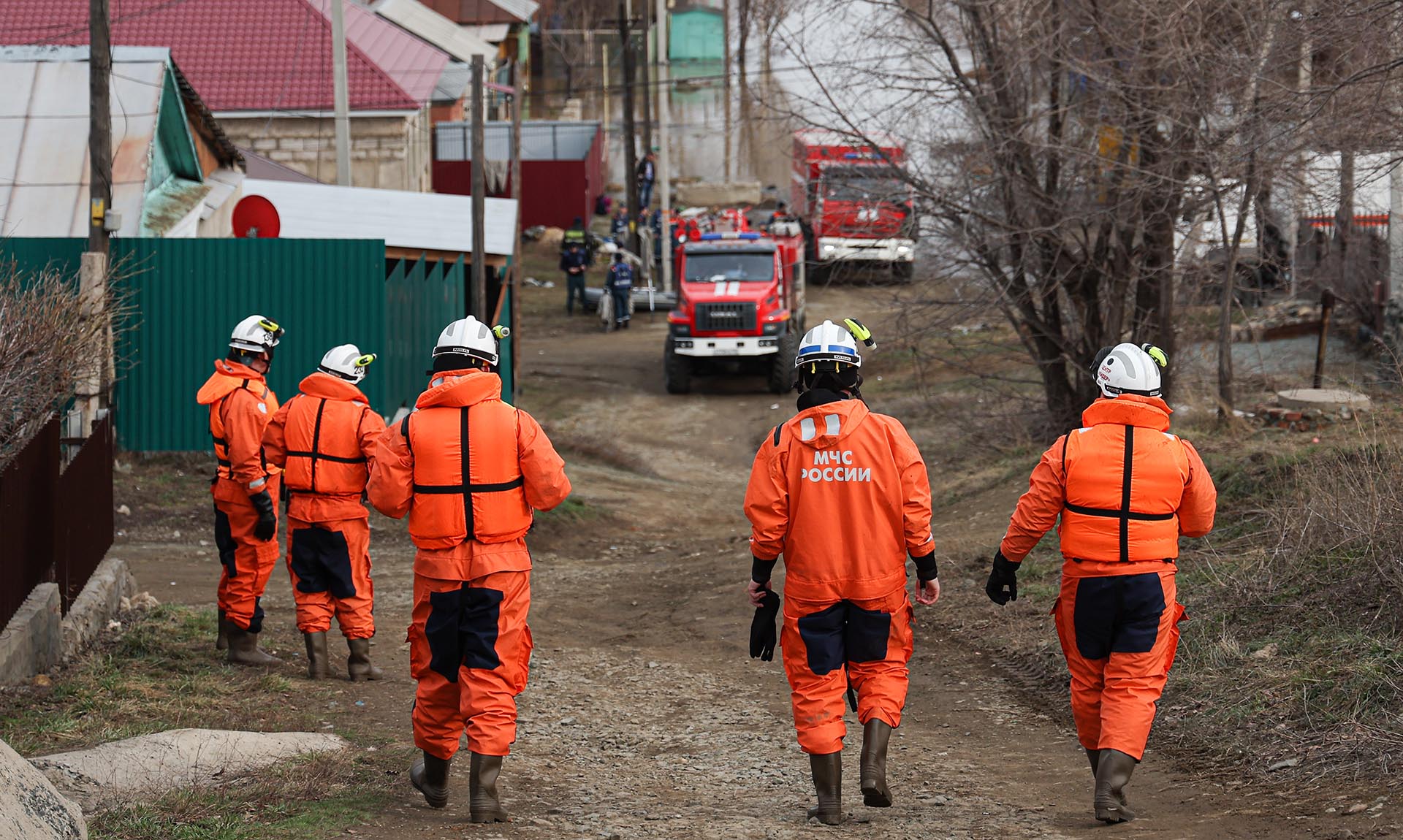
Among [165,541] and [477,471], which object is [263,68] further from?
[477,471]

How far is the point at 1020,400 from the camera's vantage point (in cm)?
1695

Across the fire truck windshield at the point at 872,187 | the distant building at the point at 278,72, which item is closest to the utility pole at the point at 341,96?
the distant building at the point at 278,72

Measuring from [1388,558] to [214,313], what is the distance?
39.5 ft

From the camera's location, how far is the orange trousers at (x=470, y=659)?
5.56 metres

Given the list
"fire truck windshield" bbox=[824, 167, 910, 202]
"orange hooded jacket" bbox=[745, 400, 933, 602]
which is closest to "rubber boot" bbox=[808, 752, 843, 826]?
"orange hooded jacket" bbox=[745, 400, 933, 602]

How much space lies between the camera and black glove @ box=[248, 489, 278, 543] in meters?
8.15

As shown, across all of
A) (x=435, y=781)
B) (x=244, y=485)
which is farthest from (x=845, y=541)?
(x=244, y=485)

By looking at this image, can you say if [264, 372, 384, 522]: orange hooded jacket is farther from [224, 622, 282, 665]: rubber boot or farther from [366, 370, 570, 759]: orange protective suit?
[366, 370, 570, 759]: orange protective suit

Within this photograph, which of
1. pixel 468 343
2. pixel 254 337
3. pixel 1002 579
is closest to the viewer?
pixel 468 343

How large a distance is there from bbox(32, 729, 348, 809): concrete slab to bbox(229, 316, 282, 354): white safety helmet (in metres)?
2.62

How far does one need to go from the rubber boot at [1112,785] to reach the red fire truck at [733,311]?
19.0 m

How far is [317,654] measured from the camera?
8.21m

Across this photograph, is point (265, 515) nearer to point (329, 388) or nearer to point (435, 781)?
point (329, 388)

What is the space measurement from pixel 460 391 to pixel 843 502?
1577 mm
